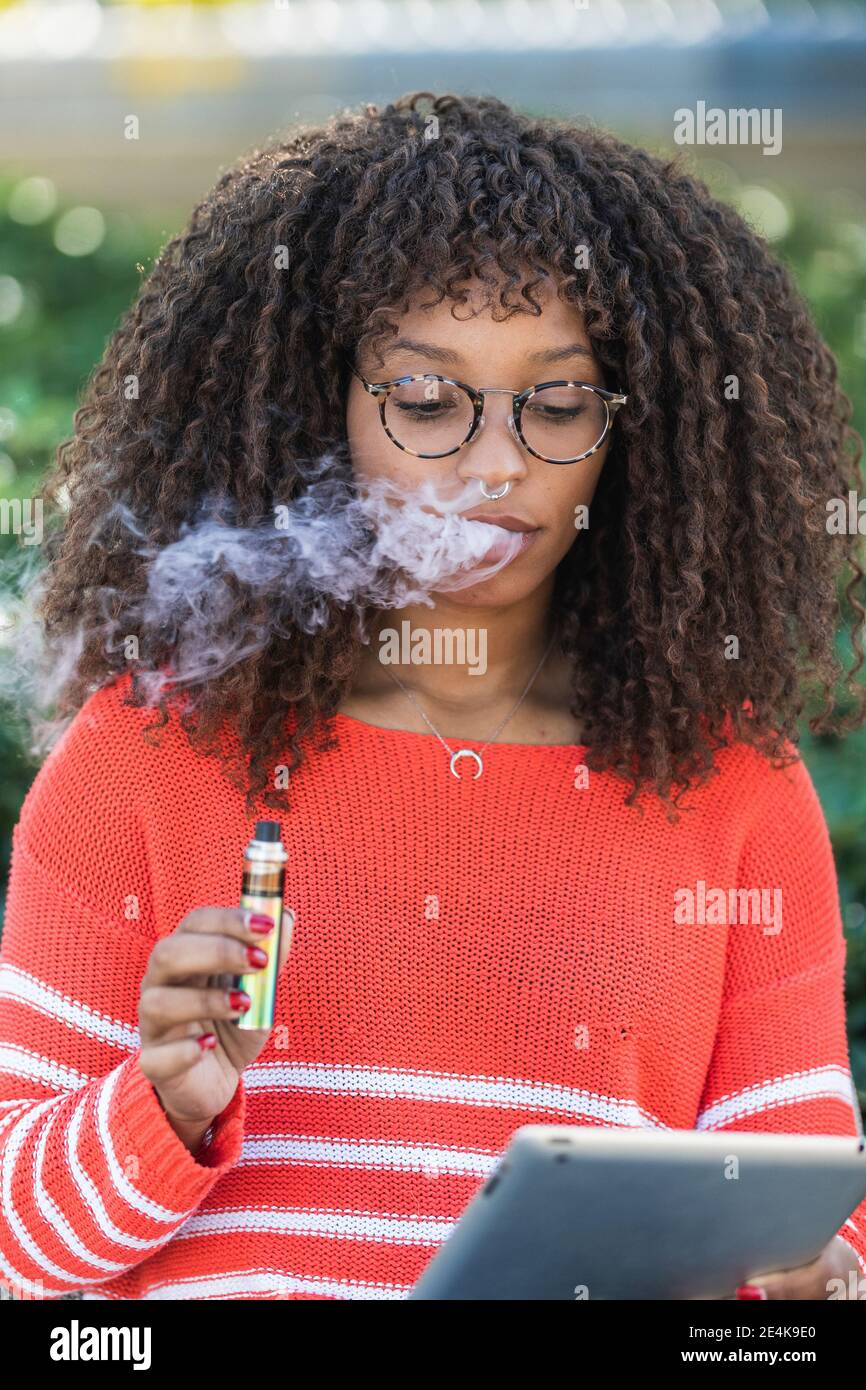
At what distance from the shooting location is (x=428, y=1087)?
253 centimetres

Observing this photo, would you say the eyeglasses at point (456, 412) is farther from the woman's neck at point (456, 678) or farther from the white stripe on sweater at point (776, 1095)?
the white stripe on sweater at point (776, 1095)

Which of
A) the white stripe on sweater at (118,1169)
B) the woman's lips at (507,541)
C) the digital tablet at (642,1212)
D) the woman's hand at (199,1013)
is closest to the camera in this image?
the digital tablet at (642,1212)

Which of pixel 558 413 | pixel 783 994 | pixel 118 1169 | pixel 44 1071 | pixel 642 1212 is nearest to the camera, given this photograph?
pixel 642 1212

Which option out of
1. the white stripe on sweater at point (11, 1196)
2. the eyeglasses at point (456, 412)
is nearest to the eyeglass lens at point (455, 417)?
the eyeglasses at point (456, 412)

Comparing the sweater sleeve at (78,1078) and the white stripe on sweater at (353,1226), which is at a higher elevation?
the sweater sleeve at (78,1078)

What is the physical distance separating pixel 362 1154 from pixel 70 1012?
1.53 feet

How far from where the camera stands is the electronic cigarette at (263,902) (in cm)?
206

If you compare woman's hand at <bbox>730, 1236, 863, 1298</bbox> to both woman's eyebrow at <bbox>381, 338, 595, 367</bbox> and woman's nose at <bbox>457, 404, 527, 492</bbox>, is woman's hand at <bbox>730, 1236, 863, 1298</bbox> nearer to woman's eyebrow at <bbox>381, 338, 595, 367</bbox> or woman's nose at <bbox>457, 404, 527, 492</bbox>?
woman's nose at <bbox>457, 404, 527, 492</bbox>

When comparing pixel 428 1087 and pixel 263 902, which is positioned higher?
pixel 263 902

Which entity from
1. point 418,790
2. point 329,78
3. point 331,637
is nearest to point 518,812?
point 418,790

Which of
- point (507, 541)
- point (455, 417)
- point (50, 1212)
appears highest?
point (455, 417)

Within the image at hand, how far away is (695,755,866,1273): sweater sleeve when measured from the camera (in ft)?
8.68

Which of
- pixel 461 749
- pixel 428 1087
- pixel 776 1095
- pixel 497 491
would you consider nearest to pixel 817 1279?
pixel 776 1095

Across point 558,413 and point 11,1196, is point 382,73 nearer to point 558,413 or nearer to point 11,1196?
point 558,413
